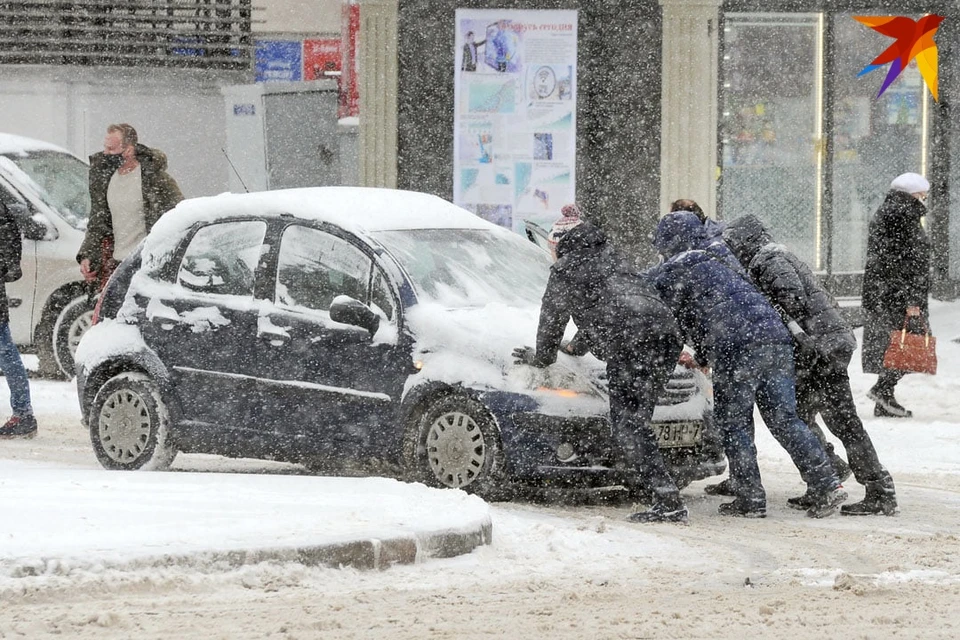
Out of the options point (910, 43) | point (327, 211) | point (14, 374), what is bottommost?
point (14, 374)

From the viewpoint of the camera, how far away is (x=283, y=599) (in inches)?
261

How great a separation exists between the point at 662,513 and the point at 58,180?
8124 mm

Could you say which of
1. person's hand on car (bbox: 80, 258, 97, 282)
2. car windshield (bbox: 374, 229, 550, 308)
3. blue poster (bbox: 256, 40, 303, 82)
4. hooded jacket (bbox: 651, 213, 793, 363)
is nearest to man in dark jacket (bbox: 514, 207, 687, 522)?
hooded jacket (bbox: 651, 213, 793, 363)

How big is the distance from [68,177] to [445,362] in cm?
716

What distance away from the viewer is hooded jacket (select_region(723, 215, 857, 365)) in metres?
9.22

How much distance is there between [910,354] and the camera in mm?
13062

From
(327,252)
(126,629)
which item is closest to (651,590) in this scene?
(126,629)

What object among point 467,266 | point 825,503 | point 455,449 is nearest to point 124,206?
point 467,266

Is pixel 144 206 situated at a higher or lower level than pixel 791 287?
higher

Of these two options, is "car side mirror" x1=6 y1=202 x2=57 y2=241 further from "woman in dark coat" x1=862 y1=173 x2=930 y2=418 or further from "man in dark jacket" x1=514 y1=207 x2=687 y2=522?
"man in dark jacket" x1=514 y1=207 x2=687 y2=522

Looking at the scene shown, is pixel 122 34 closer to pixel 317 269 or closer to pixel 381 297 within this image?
pixel 317 269

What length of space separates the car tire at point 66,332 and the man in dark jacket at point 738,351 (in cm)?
704

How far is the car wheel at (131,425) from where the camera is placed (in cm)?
1010

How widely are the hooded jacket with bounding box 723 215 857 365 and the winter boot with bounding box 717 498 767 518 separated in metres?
0.82
